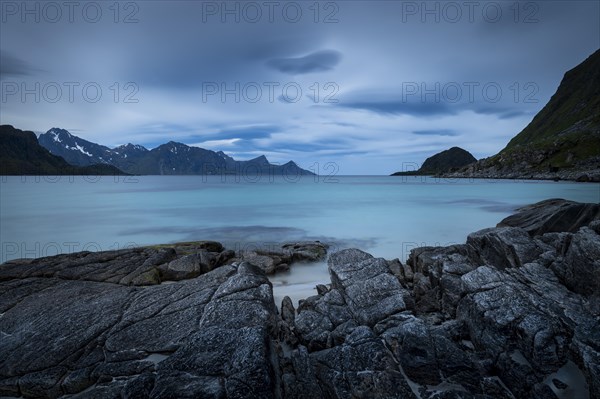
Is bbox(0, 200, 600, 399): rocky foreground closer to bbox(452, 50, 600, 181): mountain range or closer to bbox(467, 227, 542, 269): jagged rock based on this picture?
bbox(467, 227, 542, 269): jagged rock

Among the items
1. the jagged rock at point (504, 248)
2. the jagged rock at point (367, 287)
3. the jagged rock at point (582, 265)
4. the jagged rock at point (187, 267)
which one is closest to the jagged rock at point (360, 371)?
the jagged rock at point (367, 287)

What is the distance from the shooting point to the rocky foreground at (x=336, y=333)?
628cm

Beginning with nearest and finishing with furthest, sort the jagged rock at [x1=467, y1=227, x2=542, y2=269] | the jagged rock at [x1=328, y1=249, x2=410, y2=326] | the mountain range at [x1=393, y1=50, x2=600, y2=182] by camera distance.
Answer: the jagged rock at [x1=328, y1=249, x2=410, y2=326], the jagged rock at [x1=467, y1=227, x2=542, y2=269], the mountain range at [x1=393, y1=50, x2=600, y2=182]

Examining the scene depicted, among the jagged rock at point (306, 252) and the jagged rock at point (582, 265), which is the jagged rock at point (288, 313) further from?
the jagged rock at point (582, 265)

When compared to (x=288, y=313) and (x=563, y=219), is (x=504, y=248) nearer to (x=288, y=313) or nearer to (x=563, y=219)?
(x=563, y=219)

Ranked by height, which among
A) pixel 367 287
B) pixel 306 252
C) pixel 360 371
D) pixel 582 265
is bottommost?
pixel 306 252

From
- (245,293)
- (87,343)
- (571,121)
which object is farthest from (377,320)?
(571,121)

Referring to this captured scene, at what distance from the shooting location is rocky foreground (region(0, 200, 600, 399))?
20.6 ft

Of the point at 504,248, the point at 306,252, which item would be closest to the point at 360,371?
the point at 504,248

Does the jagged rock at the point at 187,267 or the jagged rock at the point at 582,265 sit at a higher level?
the jagged rock at the point at 582,265

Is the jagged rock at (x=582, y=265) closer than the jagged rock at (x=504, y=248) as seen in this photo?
Yes

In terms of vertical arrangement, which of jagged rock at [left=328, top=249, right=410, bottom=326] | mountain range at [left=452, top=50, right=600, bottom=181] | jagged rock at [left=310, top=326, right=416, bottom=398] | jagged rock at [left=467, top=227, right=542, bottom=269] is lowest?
jagged rock at [left=310, top=326, right=416, bottom=398]

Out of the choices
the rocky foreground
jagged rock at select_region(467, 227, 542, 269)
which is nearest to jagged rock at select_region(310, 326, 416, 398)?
the rocky foreground

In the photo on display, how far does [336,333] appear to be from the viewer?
8.38 meters
